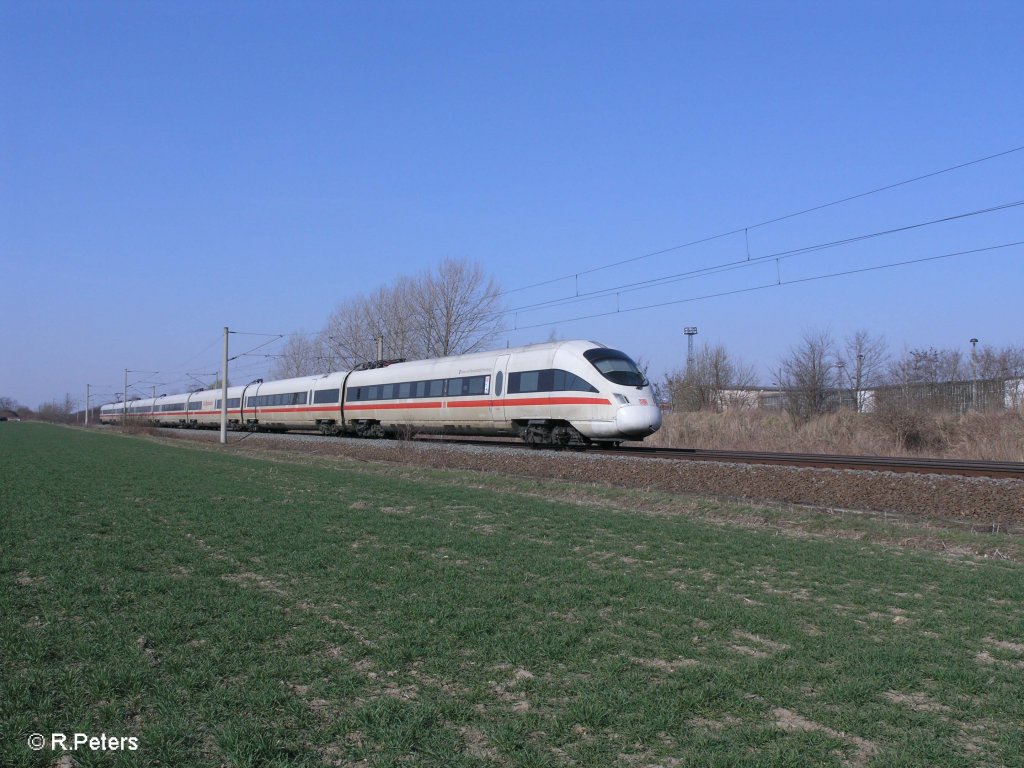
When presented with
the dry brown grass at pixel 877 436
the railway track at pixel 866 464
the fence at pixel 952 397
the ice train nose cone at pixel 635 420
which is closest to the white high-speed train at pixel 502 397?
the ice train nose cone at pixel 635 420

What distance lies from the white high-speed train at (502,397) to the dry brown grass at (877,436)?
8645mm

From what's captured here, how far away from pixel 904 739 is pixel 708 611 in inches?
92.1

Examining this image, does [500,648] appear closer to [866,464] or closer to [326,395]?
[866,464]

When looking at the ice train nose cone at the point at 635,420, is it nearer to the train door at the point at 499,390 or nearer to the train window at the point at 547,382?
the train window at the point at 547,382

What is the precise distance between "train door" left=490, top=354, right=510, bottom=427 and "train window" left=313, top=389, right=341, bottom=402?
13.1 meters

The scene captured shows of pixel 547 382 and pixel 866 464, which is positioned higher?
pixel 547 382

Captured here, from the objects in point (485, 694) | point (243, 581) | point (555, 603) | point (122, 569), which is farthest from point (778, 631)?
point (122, 569)

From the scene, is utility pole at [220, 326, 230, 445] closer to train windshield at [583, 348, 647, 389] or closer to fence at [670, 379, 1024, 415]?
train windshield at [583, 348, 647, 389]

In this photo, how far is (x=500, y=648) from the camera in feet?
16.7

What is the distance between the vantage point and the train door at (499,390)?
2438 centimetres

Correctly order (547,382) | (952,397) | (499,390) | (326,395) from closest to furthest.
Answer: (547,382)
(499,390)
(952,397)
(326,395)

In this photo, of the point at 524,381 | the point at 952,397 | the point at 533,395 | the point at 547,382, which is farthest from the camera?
the point at 952,397

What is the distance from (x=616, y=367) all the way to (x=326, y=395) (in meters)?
19.5

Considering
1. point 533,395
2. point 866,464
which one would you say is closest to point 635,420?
point 533,395
